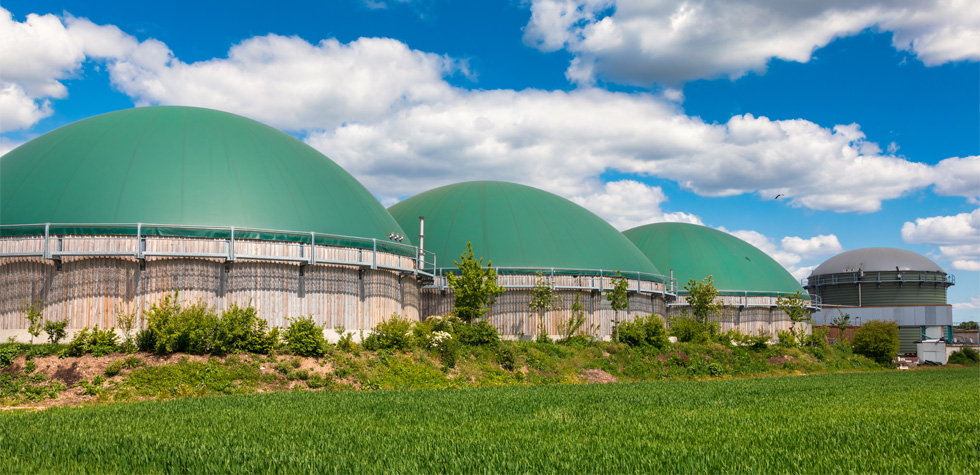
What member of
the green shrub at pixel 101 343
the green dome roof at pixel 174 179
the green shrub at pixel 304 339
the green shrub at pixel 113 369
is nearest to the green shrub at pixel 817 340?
the green dome roof at pixel 174 179

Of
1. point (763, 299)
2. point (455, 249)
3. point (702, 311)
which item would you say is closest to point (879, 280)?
A: point (763, 299)

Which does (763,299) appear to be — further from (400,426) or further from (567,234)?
(400,426)

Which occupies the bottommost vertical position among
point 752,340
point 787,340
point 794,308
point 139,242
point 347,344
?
point 787,340

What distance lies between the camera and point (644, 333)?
4666 centimetres

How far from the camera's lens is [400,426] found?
14.8m

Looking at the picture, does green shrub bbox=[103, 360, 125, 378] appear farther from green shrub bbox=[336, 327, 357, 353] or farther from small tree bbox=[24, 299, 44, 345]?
green shrub bbox=[336, 327, 357, 353]

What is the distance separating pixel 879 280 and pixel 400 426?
91.8 metres

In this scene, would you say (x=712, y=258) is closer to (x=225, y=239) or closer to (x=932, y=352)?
(x=932, y=352)

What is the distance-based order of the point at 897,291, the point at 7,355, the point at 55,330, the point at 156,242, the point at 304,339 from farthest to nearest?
1. the point at 897,291
2. the point at 156,242
3. the point at 304,339
4. the point at 55,330
5. the point at 7,355

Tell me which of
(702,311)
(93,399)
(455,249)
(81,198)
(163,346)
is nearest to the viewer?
(93,399)

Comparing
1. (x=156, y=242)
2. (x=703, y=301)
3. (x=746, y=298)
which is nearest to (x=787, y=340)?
(x=703, y=301)

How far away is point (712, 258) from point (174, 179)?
51.9 metres

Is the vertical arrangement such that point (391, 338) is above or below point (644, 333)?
above

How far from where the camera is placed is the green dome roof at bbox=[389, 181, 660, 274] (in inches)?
1937
